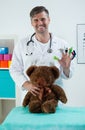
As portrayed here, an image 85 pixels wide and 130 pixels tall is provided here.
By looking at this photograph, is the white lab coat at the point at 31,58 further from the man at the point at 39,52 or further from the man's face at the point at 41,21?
the man's face at the point at 41,21

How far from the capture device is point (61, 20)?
2760 mm

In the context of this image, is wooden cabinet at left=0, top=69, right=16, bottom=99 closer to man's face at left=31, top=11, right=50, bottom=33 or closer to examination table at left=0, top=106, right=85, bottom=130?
man's face at left=31, top=11, right=50, bottom=33

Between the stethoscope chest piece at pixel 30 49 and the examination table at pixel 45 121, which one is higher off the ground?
the stethoscope chest piece at pixel 30 49

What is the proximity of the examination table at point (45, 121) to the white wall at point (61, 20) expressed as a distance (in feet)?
5.06

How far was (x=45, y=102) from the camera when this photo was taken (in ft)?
4.25

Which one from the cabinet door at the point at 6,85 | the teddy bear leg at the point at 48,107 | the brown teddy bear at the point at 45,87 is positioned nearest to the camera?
the teddy bear leg at the point at 48,107

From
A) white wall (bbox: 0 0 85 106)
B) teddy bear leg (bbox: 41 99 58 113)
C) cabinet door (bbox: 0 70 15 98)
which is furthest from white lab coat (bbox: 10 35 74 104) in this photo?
white wall (bbox: 0 0 85 106)

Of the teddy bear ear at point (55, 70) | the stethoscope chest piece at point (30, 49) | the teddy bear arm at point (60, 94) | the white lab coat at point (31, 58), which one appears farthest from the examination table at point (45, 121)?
the stethoscope chest piece at point (30, 49)

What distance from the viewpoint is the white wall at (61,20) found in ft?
8.97

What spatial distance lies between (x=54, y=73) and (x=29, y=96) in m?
0.20

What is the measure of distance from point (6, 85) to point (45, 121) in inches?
60.2

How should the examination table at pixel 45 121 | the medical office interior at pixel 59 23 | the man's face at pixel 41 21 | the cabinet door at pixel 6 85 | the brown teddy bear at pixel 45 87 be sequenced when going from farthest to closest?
the medical office interior at pixel 59 23 → the cabinet door at pixel 6 85 → the man's face at pixel 41 21 → the brown teddy bear at pixel 45 87 → the examination table at pixel 45 121

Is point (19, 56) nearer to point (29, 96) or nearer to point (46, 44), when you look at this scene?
point (46, 44)

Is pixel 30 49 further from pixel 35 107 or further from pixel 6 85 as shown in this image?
pixel 6 85
